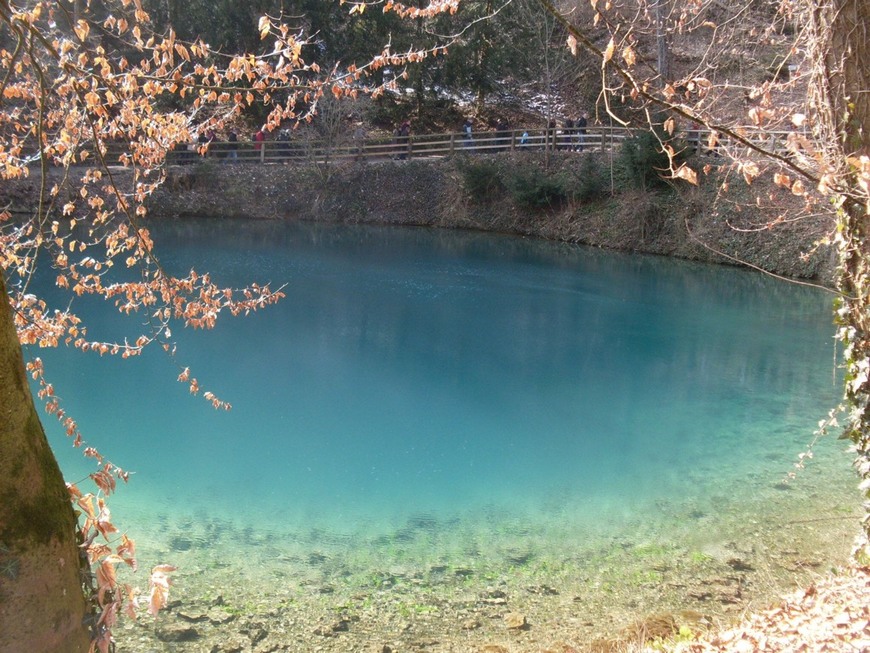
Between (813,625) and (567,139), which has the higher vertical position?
(567,139)

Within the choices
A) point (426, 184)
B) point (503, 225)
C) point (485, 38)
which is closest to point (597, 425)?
point (503, 225)

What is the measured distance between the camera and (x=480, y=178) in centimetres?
2572

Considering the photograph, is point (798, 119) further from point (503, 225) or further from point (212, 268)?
point (503, 225)

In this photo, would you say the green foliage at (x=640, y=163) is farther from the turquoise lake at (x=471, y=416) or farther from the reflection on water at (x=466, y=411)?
the turquoise lake at (x=471, y=416)

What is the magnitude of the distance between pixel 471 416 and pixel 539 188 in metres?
15.5

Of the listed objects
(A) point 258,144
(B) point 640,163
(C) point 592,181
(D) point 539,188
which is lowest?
(D) point 539,188

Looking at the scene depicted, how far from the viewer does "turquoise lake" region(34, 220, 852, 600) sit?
7.40 meters

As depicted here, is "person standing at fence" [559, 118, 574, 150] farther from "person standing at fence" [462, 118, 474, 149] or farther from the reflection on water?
the reflection on water

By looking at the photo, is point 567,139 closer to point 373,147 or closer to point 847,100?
point 373,147

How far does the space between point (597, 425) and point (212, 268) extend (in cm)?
1226

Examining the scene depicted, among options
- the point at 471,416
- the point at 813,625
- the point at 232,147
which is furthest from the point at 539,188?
the point at 813,625

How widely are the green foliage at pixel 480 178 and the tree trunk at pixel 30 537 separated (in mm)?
23761

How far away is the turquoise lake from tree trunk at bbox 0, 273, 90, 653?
13.9ft

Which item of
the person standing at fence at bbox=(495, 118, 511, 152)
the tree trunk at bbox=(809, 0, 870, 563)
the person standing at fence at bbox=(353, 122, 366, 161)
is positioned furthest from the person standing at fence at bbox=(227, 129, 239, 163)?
the tree trunk at bbox=(809, 0, 870, 563)
